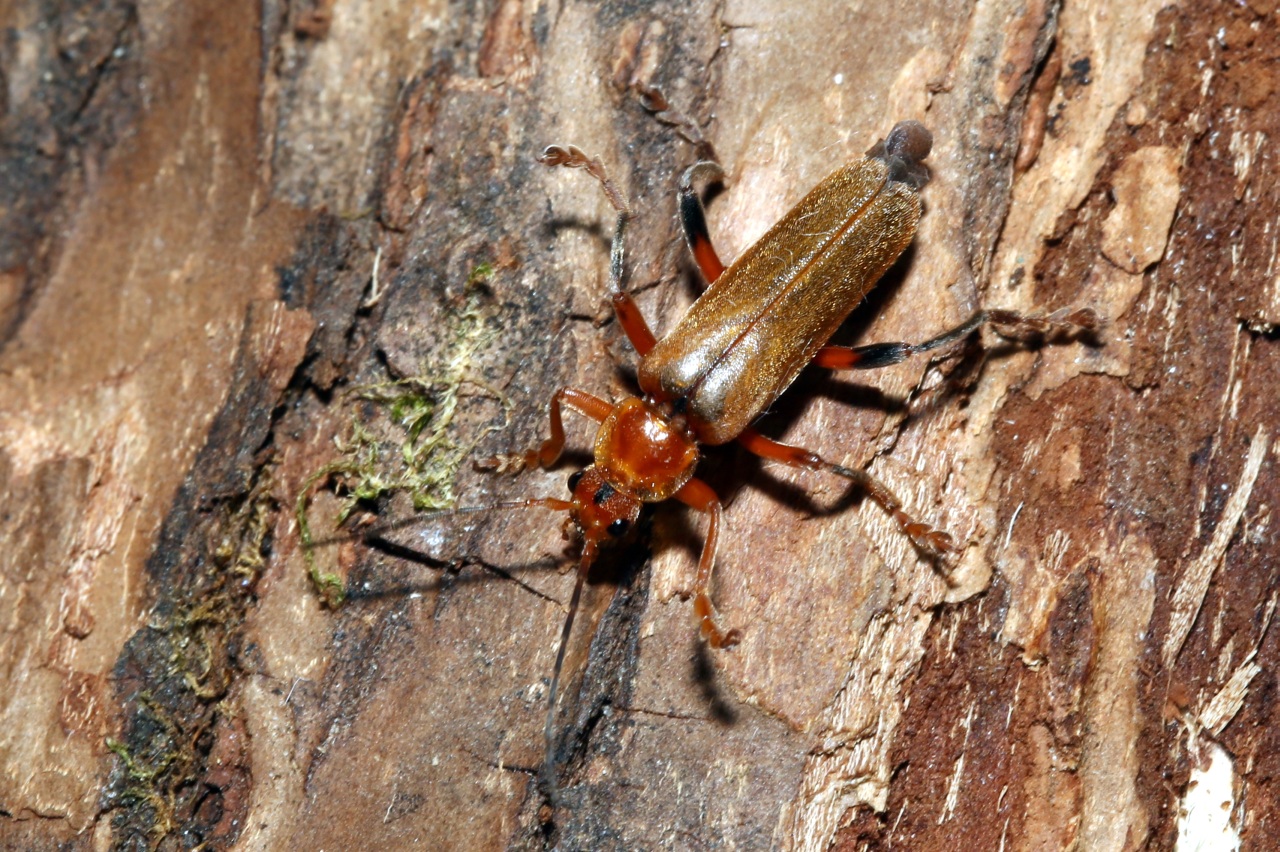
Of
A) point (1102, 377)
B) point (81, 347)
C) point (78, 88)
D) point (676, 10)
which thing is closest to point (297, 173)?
point (81, 347)

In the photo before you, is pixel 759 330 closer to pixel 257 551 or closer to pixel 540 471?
pixel 540 471

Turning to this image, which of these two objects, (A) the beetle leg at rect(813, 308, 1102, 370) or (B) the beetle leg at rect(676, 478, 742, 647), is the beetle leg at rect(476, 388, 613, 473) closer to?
(B) the beetle leg at rect(676, 478, 742, 647)

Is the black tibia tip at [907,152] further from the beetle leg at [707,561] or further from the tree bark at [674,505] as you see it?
the beetle leg at [707,561]

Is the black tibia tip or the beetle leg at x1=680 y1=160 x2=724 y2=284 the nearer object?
the black tibia tip

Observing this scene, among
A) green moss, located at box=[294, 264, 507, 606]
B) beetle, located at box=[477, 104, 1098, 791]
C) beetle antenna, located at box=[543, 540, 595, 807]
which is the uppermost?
beetle, located at box=[477, 104, 1098, 791]

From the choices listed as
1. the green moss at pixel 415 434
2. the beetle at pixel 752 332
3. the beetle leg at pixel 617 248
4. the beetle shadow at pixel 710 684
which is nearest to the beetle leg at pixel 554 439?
the beetle at pixel 752 332

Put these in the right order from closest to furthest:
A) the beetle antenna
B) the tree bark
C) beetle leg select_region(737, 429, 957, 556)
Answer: the beetle antenna
the tree bark
beetle leg select_region(737, 429, 957, 556)

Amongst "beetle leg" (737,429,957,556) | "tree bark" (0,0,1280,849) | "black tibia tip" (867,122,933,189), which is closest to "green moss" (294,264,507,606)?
"tree bark" (0,0,1280,849)
